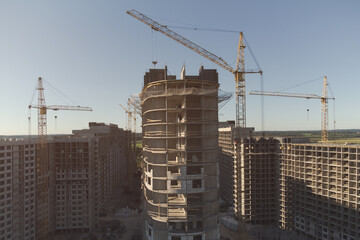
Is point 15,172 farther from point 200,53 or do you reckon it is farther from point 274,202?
point 274,202

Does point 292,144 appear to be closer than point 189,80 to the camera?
No

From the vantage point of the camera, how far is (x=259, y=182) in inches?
2554

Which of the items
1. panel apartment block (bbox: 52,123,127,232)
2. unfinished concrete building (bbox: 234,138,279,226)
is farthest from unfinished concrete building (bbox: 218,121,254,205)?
panel apartment block (bbox: 52,123,127,232)

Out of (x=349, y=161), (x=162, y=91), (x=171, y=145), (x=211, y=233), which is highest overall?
(x=162, y=91)

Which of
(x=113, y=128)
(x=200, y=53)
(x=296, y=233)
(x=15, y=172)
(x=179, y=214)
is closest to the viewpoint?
(x=179, y=214)

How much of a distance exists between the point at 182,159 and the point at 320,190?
1679 inches

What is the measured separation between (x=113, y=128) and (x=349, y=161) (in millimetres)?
94307

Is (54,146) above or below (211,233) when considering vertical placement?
Answer: above

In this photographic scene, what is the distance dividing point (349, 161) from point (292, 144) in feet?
49.7

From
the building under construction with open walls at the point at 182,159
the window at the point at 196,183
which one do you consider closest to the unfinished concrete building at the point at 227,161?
the building under construction with open walls at the point at 182,159

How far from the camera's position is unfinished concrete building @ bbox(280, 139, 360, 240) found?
45.6m

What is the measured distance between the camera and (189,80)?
3141 centimetres

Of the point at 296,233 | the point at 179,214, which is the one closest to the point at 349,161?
the point at 296,233

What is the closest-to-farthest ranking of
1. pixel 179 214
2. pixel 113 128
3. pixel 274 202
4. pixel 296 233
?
1. pixel 179 214
2. pixel 296 233
3. pixel 274 202
4. pixel 113 128
